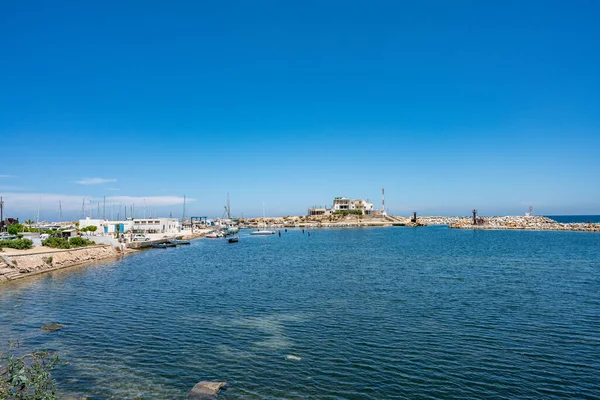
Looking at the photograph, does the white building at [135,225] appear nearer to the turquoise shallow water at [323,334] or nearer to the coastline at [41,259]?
the coastline at [41,259]

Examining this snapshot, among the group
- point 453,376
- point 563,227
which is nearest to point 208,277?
point 453,376

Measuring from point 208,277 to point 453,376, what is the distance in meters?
33.1

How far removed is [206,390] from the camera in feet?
48.2

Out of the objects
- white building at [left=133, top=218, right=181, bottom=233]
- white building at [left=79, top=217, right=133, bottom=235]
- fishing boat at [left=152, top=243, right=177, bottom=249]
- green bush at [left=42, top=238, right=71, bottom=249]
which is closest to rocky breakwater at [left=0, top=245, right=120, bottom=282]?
green bush at [left=42, top=238, right=71, bottom=249]

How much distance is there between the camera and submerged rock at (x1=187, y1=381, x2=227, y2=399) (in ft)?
47.0

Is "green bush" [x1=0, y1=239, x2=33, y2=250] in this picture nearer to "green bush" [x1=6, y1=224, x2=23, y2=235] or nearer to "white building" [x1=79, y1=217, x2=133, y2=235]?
"green bush" [x1=6, y1=224, x2=23, y2=235]

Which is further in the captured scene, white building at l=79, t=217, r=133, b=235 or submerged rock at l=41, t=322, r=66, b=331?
white building at l=79, t=217, r=133, b=235

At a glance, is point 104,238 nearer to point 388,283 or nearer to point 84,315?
point 84,315

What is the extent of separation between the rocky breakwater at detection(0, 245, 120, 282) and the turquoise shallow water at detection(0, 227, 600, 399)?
323 centimetres

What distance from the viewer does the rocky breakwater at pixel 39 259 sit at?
41.7 metres

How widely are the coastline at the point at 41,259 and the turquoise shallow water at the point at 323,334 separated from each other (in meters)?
3.23

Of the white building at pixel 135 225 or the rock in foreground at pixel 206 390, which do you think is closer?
the rock in foreground at pixel 206 390

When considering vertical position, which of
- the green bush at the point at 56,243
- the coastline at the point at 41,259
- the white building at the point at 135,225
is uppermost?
the white building at the point at 135,225

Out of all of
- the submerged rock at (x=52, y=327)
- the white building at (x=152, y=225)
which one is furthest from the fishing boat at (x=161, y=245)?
the submerged rock at (x=52, y=327)
